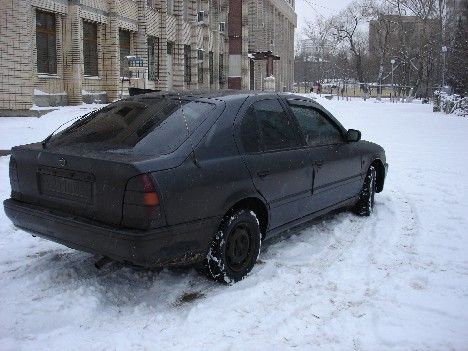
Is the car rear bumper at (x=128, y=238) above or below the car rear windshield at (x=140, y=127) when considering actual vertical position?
below

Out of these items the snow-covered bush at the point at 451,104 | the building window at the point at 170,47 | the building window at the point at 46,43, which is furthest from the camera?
the building window at the point at 170,47

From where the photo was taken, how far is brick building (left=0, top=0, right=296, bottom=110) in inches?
642

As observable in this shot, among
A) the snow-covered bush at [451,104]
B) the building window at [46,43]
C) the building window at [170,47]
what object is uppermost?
Answer: the building window at [170,47]

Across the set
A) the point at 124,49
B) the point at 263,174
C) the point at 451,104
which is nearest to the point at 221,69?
the point at 124,49

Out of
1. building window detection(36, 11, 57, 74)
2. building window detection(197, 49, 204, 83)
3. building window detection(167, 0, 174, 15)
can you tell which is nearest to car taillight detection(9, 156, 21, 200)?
building window detection(36, 11, 57, 74)

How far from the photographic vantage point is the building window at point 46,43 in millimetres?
18000

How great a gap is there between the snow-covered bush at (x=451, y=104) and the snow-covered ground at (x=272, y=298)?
78.6 ft

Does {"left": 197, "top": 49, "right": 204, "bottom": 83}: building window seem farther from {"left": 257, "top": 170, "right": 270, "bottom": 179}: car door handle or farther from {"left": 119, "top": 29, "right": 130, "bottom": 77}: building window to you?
{"left": 257, "top": 170, "right": 270, "bottom": 179}: car door handle

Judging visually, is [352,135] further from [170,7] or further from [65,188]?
[170,7]

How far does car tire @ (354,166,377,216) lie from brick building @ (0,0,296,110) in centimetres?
1370

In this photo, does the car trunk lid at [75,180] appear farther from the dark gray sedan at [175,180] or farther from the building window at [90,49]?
the building window at [90,49]

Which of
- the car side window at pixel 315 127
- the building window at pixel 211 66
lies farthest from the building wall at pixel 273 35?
the car side window at pixel 315 127

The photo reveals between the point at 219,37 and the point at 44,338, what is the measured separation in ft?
122

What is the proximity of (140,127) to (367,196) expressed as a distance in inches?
133
